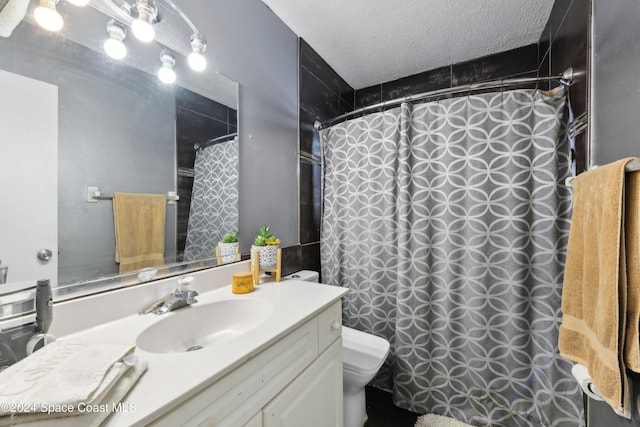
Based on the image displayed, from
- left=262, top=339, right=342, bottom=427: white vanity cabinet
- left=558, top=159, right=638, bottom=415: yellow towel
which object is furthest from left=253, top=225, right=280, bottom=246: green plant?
left=558, top=159, right=638, bottom=415: yellow towel

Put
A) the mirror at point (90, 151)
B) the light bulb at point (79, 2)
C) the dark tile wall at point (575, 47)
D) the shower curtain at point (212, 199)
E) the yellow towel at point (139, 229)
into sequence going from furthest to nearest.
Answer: the shower curtain at point (212, 199)
the dark tile wall at point (575, 47)
the yellow towel at point (139, 229)
the light bulb at point (79, 2)
the mirror at point (90, 151)

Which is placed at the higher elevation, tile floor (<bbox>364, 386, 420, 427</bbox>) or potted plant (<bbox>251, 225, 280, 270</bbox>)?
potted plant (<bbox>251, 225, 280, 270</bbox>)

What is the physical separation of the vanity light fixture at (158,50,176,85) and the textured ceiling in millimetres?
772

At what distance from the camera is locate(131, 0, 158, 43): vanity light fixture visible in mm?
939

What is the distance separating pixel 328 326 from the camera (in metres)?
1.06

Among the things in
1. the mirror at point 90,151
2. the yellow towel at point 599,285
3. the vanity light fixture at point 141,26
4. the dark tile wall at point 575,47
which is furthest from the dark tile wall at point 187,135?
the dark tile wall at point 575,47

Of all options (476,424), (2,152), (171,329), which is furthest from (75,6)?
(476,424)

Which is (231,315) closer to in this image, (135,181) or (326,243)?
(135,181)

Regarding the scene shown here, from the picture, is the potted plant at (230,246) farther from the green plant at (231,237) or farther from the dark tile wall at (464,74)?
the dark tile wall at (464,74)

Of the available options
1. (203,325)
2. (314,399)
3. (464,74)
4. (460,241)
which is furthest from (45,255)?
(464,74)

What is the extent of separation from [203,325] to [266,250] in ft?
1.47

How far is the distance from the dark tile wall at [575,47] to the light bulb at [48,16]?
6.17 ft

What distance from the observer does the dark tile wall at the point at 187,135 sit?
1.11 m

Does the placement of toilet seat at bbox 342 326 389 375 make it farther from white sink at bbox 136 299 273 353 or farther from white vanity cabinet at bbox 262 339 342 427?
white sink at bbox 136 299 273 353
